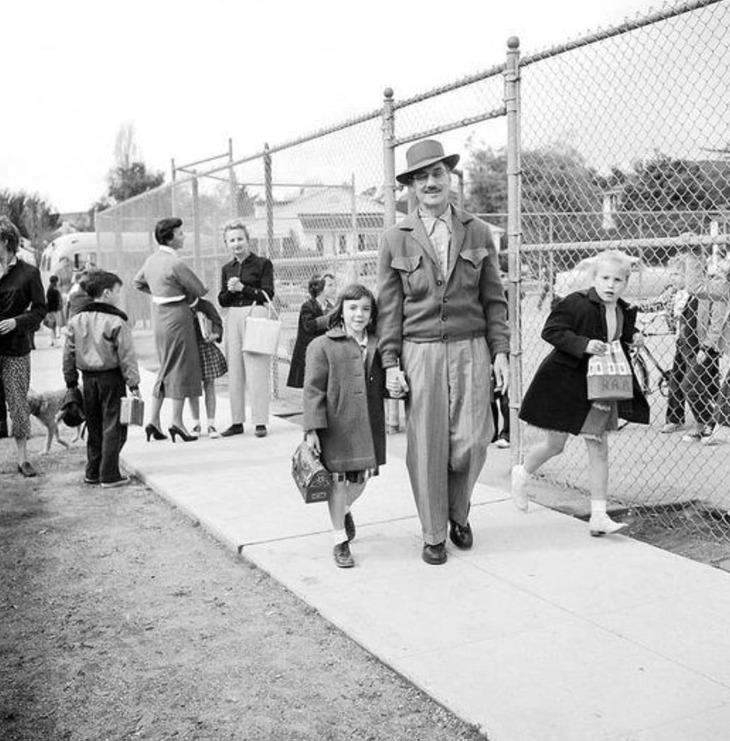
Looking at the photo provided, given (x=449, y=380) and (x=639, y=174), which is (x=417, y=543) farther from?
(x=639, y=174)

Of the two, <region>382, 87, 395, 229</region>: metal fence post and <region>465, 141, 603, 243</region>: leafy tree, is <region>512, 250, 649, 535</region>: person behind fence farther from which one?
<region>382, 87, 395, 229</region>: metal fence post

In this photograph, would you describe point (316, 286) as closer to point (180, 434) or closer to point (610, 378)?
point (180, 434)

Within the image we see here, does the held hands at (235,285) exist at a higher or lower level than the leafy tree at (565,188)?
lower

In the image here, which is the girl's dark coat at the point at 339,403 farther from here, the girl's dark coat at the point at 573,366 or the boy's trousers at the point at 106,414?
the boy's trousers at the point at 106,414

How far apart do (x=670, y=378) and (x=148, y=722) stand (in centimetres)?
654

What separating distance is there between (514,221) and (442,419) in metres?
1.80

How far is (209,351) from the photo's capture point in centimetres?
853

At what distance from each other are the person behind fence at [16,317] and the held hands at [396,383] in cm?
345

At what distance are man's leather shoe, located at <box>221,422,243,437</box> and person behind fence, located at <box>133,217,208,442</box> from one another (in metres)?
0.48

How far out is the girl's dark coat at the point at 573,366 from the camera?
5.29 metres

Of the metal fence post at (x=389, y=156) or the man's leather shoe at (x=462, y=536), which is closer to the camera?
the man's leather shoe at (x=462, y=536)

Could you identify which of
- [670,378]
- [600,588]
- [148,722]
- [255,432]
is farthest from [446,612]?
[670,378]

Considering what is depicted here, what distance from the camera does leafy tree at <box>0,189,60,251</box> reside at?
68.7 m

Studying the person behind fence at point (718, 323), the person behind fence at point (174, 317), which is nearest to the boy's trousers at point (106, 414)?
the person behind fence at point (174, 317)
